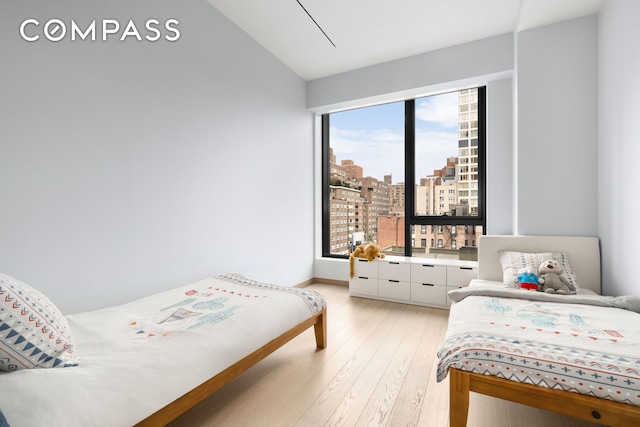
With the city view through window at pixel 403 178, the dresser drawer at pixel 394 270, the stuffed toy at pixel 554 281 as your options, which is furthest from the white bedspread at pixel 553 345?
the city view through window at pixel 403 178

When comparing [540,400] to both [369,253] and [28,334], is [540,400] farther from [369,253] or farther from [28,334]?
[369,253]

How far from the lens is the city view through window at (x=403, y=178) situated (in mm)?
3564

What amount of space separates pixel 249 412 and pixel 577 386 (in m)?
1.50

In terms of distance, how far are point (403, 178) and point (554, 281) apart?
2.05 m

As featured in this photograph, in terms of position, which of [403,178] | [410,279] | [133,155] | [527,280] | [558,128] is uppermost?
[558,128]

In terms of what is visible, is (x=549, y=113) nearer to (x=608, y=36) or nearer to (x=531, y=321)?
(x=608, y=36)

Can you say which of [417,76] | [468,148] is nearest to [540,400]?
[468,148]

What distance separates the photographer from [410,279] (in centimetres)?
331

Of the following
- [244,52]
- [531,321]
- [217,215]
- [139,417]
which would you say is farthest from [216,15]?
[531,321]

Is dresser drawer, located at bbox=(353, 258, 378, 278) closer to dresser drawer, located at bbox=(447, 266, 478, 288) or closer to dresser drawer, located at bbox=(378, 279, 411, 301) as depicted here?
dresser drawer, located at bbox=(378, 279, 411, 301)

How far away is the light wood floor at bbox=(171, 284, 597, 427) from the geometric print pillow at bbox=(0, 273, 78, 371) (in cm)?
70

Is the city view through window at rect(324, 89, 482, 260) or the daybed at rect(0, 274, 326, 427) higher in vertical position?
the city view through window at rect(324, 89, 482, 260)

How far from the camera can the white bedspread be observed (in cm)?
117

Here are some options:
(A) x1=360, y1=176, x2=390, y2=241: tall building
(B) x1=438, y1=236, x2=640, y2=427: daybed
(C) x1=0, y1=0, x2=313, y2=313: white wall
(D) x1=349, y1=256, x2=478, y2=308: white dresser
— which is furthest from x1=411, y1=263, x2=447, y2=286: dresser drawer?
(C) x1=0, y1=0, x2=313, y2=313: white wall
